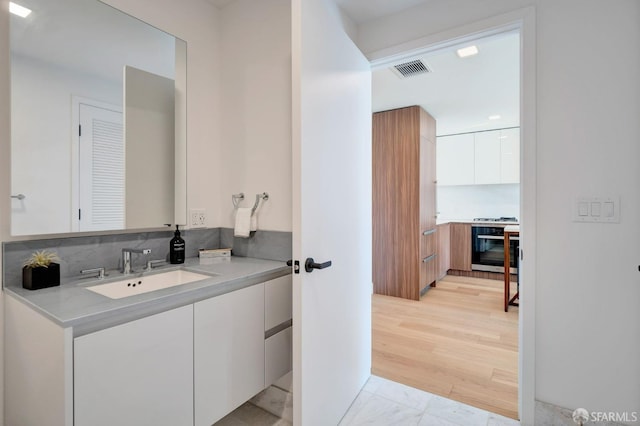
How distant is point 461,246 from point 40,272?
5110 mm

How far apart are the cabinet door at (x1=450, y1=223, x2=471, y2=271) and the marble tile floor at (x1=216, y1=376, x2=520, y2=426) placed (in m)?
3.51

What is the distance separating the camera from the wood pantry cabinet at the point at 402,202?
370 centimetres

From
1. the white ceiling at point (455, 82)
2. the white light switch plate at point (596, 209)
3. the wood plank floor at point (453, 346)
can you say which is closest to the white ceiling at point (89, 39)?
the white ceiling at point (455, 82)

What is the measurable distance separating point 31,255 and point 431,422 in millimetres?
2027

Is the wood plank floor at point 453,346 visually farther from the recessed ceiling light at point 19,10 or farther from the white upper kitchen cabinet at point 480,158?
the recessed ceiling light at point 19,10

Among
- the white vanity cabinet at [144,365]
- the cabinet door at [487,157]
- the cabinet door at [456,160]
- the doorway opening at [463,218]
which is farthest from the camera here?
the cabinet door at [456,160]

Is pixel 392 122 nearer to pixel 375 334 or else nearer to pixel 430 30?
pixel 430 30

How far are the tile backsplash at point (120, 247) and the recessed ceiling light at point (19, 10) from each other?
0.91 meters

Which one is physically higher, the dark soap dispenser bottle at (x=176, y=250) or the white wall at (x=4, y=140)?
the white wall at (x=4, y=140)

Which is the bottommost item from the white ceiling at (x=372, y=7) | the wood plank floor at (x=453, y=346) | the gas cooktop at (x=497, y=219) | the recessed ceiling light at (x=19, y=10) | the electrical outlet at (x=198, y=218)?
the wood plank floor at (x=453, y=346)

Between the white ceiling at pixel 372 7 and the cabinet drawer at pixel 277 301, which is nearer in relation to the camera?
the cabinet drawer at pixel 277 301

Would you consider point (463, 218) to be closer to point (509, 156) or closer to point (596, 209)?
point (509, 156)

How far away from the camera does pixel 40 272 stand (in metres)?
1.18

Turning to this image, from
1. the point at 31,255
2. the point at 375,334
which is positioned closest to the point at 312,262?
the point at 31,255
